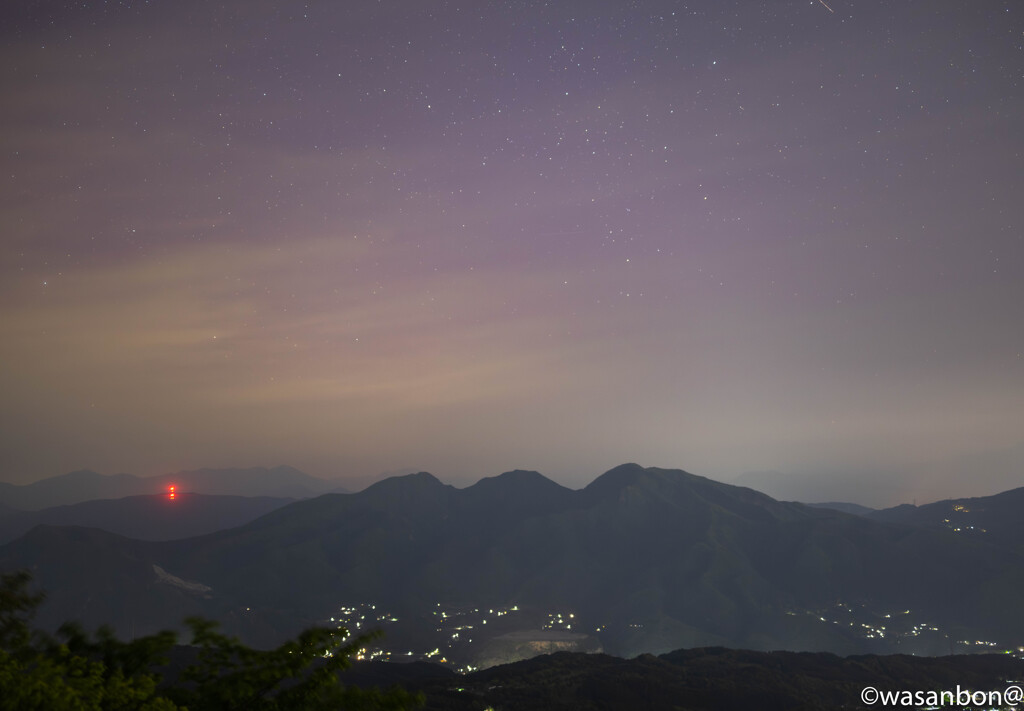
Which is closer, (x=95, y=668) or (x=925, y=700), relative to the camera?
(x=95, y=668)

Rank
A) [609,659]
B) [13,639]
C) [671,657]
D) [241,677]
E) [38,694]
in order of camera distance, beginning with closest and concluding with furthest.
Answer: [38,694]
[241,677]
[13,639]
[609,659]
[671,657]

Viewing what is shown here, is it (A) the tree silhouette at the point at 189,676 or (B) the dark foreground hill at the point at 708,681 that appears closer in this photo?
(A) the tree silhouette at the point at 189,676

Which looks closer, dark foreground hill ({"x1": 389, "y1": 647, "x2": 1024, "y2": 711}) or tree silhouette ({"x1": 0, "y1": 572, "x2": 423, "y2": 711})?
tree silhouette ({"x1": 0, "y1": 572, "x2": 423, "y2": 711})

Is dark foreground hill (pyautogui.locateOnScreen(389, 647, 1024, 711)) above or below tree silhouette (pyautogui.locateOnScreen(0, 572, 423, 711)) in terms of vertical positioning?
below

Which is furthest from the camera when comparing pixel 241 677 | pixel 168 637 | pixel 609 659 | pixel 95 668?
pixel 609 659

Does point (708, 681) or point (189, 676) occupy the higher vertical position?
point (189, 676)

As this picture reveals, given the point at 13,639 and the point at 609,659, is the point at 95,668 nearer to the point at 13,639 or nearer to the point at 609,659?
the point at 13,639

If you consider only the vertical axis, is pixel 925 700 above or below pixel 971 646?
above

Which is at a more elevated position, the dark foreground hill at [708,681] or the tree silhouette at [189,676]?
the tree silhouette at [189,676]

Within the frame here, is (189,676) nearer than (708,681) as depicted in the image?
Yes

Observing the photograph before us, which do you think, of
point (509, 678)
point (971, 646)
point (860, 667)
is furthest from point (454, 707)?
point (971, 646)

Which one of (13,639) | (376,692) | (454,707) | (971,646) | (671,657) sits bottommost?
(971,646)
